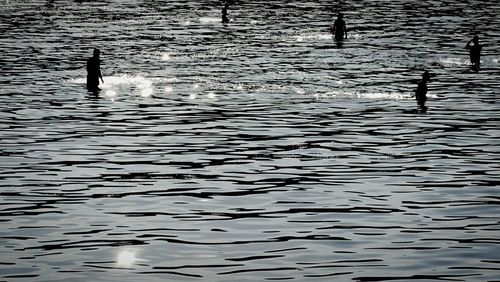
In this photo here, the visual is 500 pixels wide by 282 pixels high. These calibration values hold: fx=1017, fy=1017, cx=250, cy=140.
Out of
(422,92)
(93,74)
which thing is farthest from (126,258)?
(93,74)

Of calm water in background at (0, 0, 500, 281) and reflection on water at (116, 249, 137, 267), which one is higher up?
reflection on water at (116, 249, 137, 267)

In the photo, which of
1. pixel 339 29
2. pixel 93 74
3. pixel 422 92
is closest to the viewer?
pixel 422 92

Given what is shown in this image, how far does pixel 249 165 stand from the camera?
3055 centimetres

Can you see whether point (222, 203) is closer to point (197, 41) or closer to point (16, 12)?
point (197, 41)

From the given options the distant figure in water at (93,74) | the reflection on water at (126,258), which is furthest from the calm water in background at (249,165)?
the distant figure in water at (93,74)

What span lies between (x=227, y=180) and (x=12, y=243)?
8371mm

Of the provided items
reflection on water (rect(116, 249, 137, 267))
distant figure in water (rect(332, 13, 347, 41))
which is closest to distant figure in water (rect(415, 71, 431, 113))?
reflection on water (rect(116, 249, 137, 267))

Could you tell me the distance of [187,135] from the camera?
3631cm

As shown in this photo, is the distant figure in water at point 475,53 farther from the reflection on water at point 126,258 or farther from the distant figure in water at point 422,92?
the reflection on water at point 126,258

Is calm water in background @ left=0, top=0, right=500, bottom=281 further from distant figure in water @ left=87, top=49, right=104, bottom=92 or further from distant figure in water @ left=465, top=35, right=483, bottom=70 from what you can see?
distant figure in water @ left=87, top=49, right=104, bottom=92

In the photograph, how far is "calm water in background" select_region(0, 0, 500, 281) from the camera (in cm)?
2009

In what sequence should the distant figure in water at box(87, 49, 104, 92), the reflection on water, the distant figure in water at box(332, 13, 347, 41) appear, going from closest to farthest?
the reflection on water < the distant figure in water at box(87, 49, 104, 92) < the distant figure in water at box(332, 13, 347, 41)

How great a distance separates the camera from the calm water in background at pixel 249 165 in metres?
20.1

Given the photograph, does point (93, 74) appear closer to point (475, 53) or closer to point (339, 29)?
point (475, 53)
